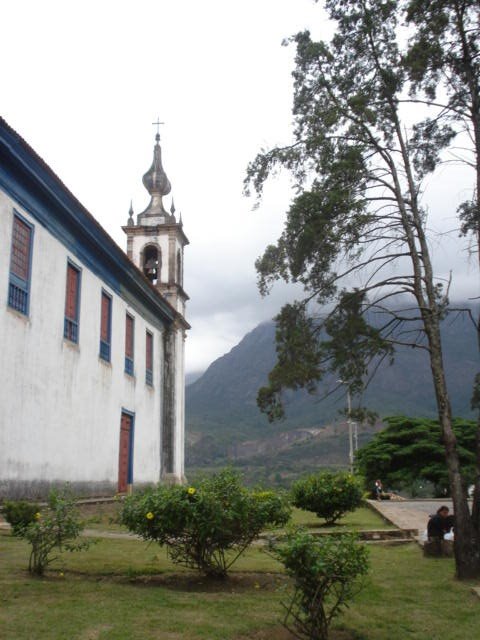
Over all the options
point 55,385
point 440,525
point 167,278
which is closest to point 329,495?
point 440,525

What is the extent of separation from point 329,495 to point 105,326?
26.3 ft

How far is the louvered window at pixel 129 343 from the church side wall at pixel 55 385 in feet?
1.26

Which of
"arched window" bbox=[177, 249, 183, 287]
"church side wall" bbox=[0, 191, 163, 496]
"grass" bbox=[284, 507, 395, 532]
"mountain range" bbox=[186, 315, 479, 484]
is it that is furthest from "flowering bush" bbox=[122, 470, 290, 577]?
"mountain range" bbox=[186, 315, 479, 484]

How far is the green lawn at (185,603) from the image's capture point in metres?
4.96

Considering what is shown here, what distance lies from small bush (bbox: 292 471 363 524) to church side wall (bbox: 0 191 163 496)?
16.5 feet

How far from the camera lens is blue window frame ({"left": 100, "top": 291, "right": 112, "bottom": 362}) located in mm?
17562

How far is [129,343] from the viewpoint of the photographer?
A: 802 inches

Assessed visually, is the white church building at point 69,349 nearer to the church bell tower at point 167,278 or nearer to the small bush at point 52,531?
the church bell tower at point 167,278

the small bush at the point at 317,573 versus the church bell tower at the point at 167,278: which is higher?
the church bell tower at the point at 167,278

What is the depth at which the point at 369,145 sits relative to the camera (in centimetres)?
972

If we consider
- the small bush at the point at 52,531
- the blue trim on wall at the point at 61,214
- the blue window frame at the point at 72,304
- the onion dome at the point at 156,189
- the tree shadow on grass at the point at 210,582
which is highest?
the onion dome at the point at 156,189

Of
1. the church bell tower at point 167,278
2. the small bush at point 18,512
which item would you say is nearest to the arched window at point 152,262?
the church bell tower at point 167,278

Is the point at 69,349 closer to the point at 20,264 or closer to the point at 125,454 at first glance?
the point at 20,264

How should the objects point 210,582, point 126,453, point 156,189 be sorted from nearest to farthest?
point 210,582 → point 126,453 → point 156,189
